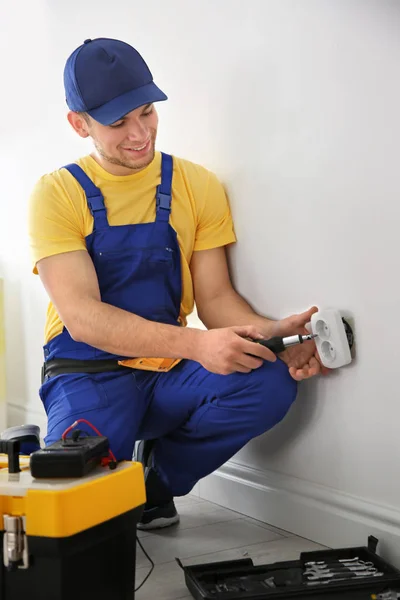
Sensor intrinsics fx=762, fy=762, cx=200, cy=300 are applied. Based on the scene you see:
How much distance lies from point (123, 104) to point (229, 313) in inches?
21.2

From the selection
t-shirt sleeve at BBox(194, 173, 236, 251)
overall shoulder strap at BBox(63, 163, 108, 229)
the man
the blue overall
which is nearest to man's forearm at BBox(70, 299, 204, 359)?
the man

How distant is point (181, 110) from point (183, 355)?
76cm

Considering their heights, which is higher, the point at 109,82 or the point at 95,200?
the point at 109,82

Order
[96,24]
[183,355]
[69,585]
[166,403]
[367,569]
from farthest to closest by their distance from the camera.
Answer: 1. [96,24]
2. [166,403]
3. [183,355]
4. [367,569]
5. [69,585]

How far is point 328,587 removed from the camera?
50.1 inches

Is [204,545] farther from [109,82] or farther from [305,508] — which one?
[109,82]

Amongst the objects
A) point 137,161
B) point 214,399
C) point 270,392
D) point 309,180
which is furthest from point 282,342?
point 137,161

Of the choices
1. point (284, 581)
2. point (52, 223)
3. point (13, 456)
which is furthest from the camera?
point (52, 223)

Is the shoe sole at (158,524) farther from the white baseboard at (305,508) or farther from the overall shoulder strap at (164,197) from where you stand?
the overall shoulder strap at (164,197)

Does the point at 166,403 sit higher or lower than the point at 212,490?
higher

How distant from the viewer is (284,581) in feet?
4.38

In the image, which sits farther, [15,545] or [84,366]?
[84,366]

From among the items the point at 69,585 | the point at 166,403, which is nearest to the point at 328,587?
the point at 69,585

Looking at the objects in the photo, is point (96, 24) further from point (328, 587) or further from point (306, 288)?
point (328, 587)
